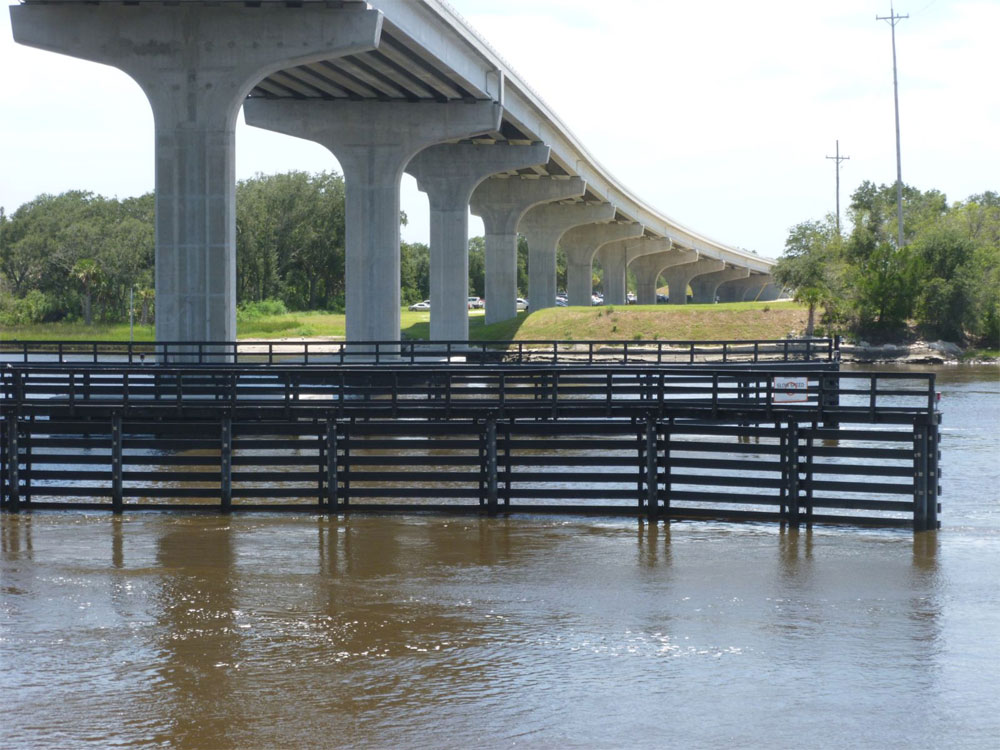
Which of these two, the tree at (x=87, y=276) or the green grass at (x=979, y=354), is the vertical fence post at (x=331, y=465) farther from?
the tree at (x=87, y=276)

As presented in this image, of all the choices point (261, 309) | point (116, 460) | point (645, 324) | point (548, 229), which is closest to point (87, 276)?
point (261, 309)

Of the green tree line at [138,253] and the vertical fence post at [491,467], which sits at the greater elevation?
the green tree line at [138,253]

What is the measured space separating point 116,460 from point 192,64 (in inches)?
823

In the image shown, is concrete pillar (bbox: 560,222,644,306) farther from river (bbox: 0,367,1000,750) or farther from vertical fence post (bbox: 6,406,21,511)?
river (bbox: 0,367,1000,750)

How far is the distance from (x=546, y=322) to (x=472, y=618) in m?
76.7

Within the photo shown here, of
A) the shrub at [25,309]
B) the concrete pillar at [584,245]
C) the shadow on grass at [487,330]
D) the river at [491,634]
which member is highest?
the concrete pillar at [584,245]

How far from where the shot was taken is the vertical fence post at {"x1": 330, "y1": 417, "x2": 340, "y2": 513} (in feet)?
63.0

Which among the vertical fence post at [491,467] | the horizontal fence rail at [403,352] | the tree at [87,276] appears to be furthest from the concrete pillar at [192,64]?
the tree at [87,276]

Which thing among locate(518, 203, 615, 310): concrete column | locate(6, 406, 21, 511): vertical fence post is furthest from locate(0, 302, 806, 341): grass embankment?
locate(6, 406, 21, 511): vertical fence post

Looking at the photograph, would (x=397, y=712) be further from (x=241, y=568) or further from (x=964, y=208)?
(x=964, y=208)

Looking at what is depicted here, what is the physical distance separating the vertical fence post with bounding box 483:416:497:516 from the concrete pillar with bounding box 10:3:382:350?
20798mm

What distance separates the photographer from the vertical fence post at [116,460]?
1942 centimetres

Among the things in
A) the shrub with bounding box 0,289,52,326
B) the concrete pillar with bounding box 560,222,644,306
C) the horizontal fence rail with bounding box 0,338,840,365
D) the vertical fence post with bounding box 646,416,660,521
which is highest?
the concrete pillar with bounding box 560,222,644,306

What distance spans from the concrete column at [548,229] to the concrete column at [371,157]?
48139 mm
